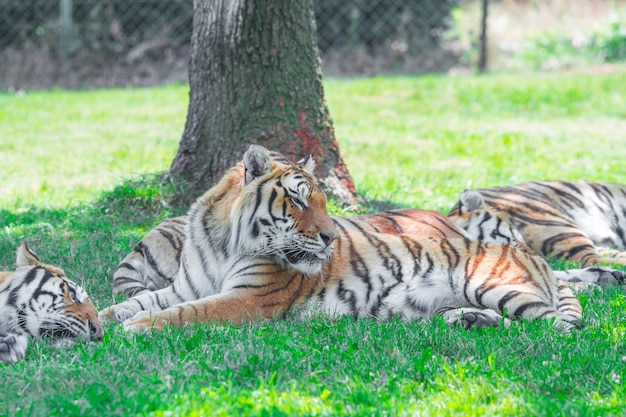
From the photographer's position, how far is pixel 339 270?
5180mm

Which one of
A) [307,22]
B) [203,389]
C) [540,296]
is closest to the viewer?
[203,389]

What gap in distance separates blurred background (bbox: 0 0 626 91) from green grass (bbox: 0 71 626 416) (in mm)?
1434

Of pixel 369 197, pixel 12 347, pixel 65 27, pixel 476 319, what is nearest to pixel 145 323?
pixel 12 347

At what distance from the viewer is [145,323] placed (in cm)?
464

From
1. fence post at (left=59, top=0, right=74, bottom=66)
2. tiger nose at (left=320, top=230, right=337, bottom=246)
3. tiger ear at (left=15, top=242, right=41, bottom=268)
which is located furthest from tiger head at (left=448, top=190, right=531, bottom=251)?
fence post at (left=59, top=0, right=74, bottom=66)

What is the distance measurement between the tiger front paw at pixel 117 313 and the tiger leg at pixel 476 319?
182 centimetres

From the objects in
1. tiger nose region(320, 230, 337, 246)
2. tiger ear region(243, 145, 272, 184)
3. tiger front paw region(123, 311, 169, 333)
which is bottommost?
tiger front paw region(123, 311, 169, 333)

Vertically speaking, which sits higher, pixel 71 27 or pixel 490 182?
pixel 71 27

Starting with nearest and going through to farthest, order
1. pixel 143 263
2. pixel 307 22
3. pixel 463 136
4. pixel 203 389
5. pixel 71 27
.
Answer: pixel 203 389
pixel 143 263
pixel 307 22
pixel 463 136
pixel 71 27

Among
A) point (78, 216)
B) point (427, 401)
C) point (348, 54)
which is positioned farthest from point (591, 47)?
point (427, 401)

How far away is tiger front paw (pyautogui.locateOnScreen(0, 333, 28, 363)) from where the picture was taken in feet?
13.4

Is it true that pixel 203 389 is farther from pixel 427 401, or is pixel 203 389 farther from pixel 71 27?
pixel 71 27

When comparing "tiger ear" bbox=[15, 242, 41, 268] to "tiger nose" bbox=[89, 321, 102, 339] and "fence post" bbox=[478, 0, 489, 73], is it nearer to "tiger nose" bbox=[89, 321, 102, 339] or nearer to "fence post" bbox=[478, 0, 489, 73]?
"tiger nose" bbox=[89, 321, 102, 339]

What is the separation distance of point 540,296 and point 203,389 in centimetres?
218
